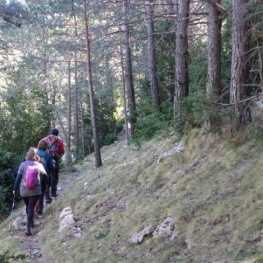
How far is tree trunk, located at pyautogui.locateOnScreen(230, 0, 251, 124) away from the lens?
6777 mm

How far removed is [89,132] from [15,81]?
41.7ft

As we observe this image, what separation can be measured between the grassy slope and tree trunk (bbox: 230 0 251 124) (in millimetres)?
673


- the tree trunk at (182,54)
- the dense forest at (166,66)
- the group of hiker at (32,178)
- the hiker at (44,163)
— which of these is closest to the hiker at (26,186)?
the group of hiker at (32,178)

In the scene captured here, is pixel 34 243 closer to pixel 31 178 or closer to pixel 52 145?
pixel 31 178

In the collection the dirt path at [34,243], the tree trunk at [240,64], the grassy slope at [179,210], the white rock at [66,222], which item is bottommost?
the dirt path at [34,243]

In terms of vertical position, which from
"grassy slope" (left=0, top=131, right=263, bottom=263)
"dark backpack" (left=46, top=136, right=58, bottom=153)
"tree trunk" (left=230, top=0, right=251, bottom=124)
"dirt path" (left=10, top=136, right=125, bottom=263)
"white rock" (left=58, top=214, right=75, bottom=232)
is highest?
"tree trunk" (left=230, top=0, right=251, bottom=124)

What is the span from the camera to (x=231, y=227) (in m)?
4.76

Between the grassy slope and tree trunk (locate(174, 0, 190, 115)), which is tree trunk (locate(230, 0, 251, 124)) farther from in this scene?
tree trunk (locate(174, 0, 190, 115))

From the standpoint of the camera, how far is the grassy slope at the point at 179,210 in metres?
4.67

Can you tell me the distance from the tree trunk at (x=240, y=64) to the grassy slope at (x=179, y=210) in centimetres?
67

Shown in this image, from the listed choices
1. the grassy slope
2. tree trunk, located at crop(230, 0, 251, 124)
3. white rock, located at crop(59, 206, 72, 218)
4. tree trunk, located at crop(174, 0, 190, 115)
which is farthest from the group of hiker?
tree trunk, located at crop(230, 0, 251, 124)

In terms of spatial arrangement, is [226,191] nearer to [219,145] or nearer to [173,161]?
[219,145]

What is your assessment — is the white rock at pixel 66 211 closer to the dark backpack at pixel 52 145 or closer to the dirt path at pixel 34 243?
the dirt path at pixel 34 243

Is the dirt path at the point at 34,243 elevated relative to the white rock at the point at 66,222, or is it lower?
lower
